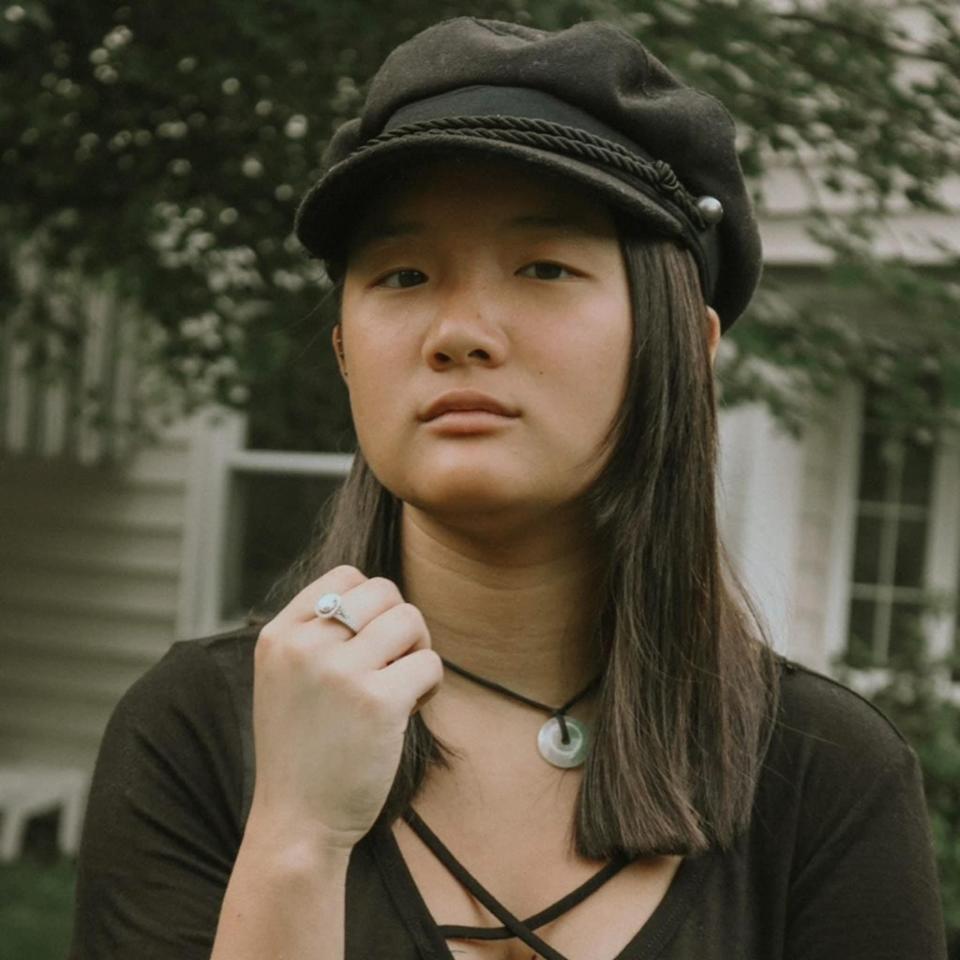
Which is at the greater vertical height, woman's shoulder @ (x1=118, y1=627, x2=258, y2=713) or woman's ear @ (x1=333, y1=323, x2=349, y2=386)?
woman's ear @ (x1=333, y1=323, x2=349, y2=386)

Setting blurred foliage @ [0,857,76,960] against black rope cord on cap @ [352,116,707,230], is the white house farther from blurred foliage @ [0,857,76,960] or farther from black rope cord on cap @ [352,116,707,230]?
black rope cord on cap @ [352,116,707,230]

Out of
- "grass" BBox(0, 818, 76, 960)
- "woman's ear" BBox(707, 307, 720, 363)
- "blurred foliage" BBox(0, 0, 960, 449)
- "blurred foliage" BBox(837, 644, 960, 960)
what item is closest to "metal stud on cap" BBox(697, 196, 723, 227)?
"woman's ear" BBox(707, 307, 720, 363)

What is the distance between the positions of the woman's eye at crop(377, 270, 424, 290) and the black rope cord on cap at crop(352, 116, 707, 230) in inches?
5.2

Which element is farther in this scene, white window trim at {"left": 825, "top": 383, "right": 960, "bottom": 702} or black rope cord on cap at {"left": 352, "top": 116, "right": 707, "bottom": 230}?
white window trim at {"left": 825, "top": 383, "right": 960, "bottom": 702}

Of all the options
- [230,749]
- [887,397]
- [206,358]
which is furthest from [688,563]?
[206,358]

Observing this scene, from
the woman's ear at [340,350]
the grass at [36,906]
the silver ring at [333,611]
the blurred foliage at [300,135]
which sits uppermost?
the woman's ear at [340,350]

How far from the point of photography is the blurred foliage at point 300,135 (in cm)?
323

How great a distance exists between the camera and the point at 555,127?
153cm

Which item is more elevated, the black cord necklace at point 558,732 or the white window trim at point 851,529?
the black cord necklace at point 558,732

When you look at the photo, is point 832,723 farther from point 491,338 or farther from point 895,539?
point 895,539

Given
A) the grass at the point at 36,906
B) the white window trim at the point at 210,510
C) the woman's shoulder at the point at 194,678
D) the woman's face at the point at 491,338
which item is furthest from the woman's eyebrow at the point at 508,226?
the white window trim at the point at 210,510

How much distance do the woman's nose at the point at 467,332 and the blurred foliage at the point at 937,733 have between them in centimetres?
329

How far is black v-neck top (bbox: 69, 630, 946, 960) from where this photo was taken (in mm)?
1521

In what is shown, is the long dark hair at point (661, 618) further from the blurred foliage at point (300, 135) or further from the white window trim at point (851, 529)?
the white window trim at point (851, 529)
